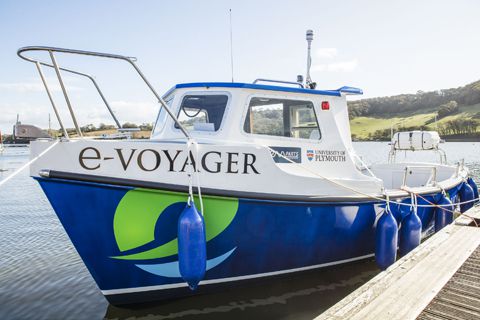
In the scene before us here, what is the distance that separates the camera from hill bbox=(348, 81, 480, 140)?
7631 centimetres

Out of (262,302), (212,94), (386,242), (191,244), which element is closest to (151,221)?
(191,244)

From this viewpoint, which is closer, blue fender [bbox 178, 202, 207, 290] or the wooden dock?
the wooden dock

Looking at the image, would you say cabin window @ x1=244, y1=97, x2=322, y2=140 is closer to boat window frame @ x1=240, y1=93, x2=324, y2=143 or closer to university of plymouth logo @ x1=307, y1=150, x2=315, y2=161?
boat window frame @ x1=240, y1=93, x2=324, y2=143

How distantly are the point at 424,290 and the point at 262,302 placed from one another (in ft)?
7.47

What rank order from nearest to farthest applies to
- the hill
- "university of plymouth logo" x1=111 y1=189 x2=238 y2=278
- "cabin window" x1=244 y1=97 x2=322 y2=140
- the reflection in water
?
"university of plymouth logo" x1=111 y1=189 x2=238 y2=278 < the reflection in water < "cabin window" x1=244 y1=97 x2=322 y2=140 < the hill

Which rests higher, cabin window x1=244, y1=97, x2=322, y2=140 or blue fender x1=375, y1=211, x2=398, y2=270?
cabin window x1=244, y1=97, x2=322, y2=140

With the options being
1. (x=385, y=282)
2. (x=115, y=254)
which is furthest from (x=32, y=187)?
(x=385, y=282)

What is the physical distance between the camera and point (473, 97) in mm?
91812

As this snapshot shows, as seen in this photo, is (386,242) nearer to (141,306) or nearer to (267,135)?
(267,135)

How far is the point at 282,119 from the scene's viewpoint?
541 centimetres

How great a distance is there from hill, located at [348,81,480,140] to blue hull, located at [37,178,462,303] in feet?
Result: 238

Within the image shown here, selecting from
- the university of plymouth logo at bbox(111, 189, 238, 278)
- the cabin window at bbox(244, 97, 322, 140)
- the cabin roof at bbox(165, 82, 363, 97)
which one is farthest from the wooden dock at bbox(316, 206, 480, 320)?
the cabin roof at bbox(165, 82, 363, 97)

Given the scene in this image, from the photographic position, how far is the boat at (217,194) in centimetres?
390

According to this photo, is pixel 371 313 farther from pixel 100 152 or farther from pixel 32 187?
pixel 32 187
